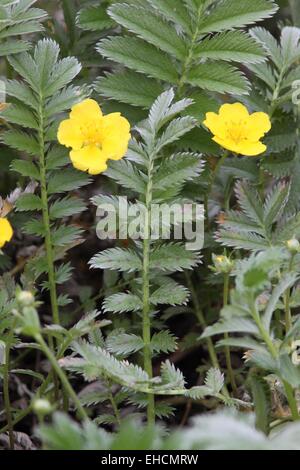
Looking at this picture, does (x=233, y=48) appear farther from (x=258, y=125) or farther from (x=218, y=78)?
(x=258, y=125)

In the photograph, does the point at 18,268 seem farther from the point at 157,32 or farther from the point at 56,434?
the point at 56,434

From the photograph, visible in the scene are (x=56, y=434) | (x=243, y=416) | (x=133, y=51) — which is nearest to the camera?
(x=56, y=434)

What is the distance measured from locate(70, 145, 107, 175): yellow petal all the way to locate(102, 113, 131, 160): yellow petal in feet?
0.05

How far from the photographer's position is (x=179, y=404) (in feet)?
6.29

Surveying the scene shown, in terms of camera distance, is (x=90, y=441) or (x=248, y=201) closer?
(x=90, y=441)

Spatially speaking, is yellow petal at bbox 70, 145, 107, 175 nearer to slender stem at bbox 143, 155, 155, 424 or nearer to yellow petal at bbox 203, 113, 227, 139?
slender stem at bbox 143, 155, 155, 424

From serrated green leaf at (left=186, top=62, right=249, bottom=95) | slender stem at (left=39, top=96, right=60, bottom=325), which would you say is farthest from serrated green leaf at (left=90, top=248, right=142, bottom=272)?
serrated green leaf at (left=186, top=62, right=249, bottom=95)

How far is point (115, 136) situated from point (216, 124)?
8.4 inches

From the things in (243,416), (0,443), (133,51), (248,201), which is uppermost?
(133,51)

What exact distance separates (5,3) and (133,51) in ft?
0.92

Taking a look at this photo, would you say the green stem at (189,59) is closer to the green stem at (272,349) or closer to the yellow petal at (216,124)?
the yellow petal at (216,124)

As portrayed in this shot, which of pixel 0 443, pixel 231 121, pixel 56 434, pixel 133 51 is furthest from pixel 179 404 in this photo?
pixel 56 434

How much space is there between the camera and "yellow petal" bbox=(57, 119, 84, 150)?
5.16ft

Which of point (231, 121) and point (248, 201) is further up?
point (231, 121)
